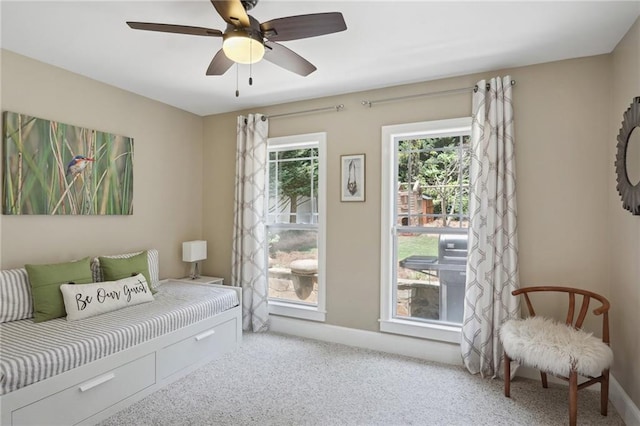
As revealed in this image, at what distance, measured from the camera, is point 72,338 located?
2.21m

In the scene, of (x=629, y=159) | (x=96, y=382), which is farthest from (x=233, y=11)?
(x=629, y=159)

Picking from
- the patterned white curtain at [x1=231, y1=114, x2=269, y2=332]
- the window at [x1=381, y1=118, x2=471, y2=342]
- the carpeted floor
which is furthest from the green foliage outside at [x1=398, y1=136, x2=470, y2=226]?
the patterned white curtain at [x1=231, y1=114, x2=269, y2=332]

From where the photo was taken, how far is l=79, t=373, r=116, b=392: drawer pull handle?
2156mm

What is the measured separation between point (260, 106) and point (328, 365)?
9.59ft

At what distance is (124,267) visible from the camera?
3123 millimetres

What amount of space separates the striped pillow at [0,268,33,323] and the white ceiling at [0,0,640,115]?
1721 mm

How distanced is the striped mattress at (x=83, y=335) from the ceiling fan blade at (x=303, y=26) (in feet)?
7.26

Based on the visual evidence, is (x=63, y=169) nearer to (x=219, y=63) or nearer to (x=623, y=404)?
(x=219, y=63)

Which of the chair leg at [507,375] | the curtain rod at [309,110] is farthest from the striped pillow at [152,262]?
the chair leg at [507,375]

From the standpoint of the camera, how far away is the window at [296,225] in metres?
3.74

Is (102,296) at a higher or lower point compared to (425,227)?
lower

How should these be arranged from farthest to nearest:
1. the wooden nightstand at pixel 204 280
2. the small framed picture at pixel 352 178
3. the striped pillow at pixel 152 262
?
1. the wooden nightstand at pixel 204 280
2. the small framed picture at pixel 352 178
3. the striped pillow at pixel 152 262

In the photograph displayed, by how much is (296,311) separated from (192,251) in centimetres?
138

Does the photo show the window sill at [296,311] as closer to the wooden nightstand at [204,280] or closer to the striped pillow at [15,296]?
the wooden nightstand at [204,280]
